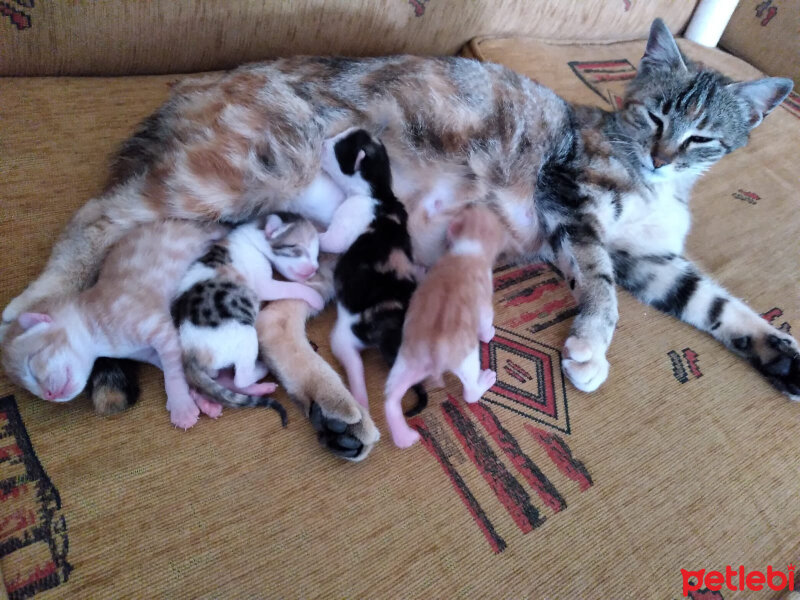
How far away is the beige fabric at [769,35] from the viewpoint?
6.90 feet

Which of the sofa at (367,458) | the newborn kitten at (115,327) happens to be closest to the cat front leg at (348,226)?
the sofa at (367,458)

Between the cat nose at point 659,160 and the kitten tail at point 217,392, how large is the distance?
1.18 m

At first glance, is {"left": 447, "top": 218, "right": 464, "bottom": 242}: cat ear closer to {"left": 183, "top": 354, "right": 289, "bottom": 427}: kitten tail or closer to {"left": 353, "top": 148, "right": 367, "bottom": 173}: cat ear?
{"left": 353, "top": 148, "right": 367, "bottom": 173}: cat ear

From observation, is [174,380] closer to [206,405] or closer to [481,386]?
[206,405]

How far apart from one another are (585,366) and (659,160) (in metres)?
0.67

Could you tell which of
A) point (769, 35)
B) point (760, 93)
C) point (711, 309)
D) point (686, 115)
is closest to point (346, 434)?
point (711, 309)

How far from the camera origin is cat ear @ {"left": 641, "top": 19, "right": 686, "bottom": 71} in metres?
1.40

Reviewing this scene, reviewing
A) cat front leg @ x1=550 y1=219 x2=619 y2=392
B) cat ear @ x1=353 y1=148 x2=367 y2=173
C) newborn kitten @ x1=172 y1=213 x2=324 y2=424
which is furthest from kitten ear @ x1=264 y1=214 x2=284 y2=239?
cat front leg @ x1=550 y1=219 x2=619 y2=392

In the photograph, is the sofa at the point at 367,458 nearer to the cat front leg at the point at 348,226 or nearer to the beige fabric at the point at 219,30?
the beige fabric at the point at 219,30

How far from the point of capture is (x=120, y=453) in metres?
0.82

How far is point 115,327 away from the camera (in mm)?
925

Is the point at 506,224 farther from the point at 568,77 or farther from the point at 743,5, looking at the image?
the point at 743,5

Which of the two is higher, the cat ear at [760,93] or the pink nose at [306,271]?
the cat ear at [760,93]

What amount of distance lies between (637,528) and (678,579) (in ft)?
0.31
